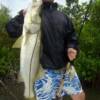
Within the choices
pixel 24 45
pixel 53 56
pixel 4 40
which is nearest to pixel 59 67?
pixel 53 56

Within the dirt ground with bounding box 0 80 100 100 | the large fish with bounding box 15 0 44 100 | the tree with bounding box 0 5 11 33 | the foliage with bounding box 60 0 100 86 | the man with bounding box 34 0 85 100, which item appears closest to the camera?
the large fish with bounding box 15 0 44 100

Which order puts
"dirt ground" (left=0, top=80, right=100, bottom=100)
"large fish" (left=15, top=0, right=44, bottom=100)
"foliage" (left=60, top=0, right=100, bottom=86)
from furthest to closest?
"foliage" (left=60, top=0, right=100, bottom=86)
"dirt ground" (left=0, top=80, right=100, bottom=100)
"large fish" (left=15, top=0, right=44, bottom=100)

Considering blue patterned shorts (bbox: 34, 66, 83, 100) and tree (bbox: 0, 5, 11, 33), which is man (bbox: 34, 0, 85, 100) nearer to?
blue patterned shorts (bbox: 34, 66, 83, 100)

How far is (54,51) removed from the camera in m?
4.73

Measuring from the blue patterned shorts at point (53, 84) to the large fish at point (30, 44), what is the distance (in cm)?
13

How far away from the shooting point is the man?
471 cm

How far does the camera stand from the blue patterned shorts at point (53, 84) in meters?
4.77

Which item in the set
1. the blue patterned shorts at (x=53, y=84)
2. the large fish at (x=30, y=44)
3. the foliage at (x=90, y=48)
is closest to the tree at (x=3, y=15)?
the foliage at (x=90, y=48)

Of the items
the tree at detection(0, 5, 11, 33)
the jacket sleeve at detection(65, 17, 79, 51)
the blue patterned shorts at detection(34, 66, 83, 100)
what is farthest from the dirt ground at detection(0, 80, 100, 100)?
the jacket sleeve at detection(65, 17, 79, 51)

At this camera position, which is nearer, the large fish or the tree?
the large fish

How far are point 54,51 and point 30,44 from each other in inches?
10.7

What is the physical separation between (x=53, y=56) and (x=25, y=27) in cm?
40

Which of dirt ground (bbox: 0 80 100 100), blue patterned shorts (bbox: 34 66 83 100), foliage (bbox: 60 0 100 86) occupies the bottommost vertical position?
dirt ground (bbox: 0 80 100 100)

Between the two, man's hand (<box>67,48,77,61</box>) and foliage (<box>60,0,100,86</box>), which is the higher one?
man's hand (<box>67,48,77,61</box>)
